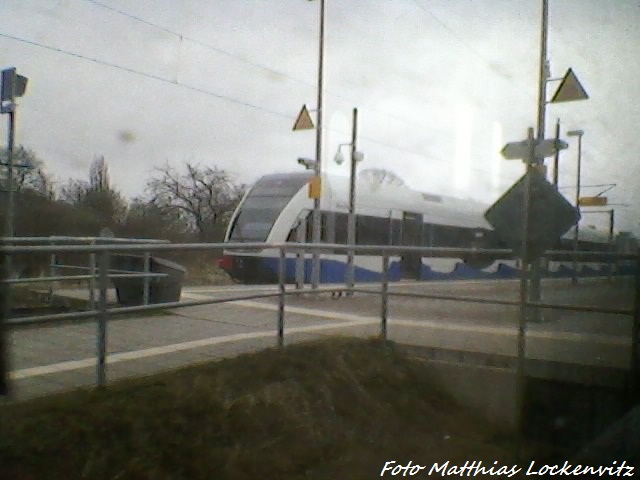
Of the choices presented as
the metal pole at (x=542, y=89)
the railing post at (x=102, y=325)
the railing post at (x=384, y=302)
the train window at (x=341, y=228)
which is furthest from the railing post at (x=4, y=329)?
the train window at (x=341, y=228)

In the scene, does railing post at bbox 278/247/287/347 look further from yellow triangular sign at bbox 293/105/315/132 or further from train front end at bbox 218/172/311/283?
train front end at bbox 218/172/311/283

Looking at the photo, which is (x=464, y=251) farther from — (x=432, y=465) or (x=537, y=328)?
(x=432, y=465)

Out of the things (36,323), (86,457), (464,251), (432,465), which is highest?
(464,251)

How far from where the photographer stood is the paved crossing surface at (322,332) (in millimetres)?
5297

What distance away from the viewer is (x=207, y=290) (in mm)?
11641

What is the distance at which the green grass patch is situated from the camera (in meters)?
3.88

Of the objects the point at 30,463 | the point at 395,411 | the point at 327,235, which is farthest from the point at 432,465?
the point at 327,235

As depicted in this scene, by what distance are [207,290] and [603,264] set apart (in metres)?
6.87

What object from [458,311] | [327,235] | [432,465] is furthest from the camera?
[327,235]

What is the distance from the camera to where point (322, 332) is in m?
7.68

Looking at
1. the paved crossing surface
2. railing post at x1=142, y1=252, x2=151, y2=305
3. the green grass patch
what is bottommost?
the green grass patch

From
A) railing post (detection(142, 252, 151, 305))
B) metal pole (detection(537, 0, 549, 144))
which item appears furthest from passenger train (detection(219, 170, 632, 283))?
railing post (detection(142, 252, 151, 305))

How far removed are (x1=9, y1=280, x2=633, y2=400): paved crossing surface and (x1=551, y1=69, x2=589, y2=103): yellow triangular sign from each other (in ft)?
9.18

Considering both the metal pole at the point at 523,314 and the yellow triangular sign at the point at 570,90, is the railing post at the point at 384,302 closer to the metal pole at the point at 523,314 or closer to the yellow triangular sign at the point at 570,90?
the metal pole at the point at 523,314
